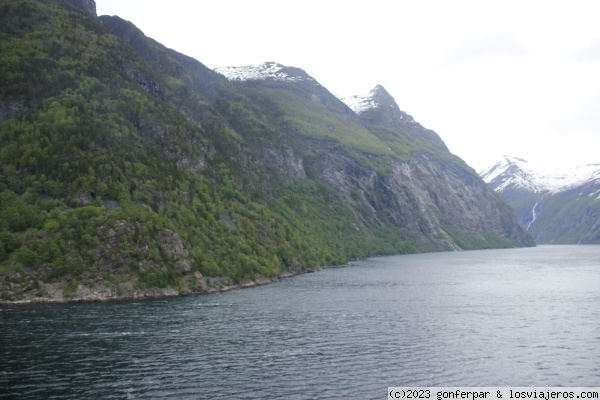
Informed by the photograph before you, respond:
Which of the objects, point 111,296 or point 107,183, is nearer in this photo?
point 111,296

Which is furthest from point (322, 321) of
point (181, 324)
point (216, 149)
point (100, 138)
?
point (216, 149)

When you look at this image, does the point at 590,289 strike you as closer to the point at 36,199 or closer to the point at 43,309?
the point at 43,309

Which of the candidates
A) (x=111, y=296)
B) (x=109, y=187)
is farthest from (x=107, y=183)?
(x=111, y=296)

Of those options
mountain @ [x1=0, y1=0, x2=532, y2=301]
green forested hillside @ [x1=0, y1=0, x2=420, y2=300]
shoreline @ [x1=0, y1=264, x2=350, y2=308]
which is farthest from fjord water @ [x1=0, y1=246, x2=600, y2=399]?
green forested hillside @ [x1=0, y1=0, x2=420, y2=300]

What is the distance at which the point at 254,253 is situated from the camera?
139m

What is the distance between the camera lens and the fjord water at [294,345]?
149 ft

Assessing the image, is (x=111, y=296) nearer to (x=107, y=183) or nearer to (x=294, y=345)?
(x=107, y=183)

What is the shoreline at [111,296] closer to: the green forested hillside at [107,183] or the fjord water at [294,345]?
the green forested hillside at [107,183]

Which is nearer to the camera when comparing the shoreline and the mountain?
the shoreline

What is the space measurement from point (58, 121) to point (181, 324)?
80.8 m

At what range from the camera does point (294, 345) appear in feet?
197

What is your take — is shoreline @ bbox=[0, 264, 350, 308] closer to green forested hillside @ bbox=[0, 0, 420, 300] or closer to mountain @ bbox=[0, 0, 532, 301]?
mountain @ bbox=[0, 0, 532, 301]

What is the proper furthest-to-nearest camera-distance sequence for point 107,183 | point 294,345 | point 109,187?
1. point 107,183
2. point 109,187
3. point 294,345

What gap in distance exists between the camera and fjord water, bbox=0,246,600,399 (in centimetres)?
4544
